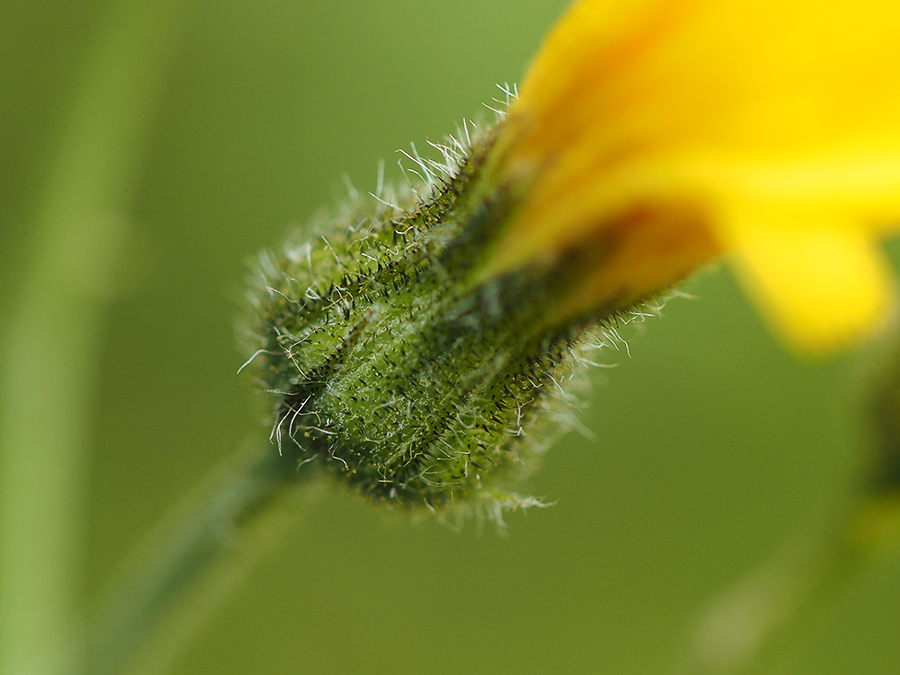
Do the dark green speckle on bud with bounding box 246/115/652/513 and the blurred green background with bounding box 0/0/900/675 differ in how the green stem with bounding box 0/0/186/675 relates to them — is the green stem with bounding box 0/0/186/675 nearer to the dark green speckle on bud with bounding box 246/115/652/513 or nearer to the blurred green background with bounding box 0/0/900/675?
the dark green speckle on bud with bounding box 246/115/652/513

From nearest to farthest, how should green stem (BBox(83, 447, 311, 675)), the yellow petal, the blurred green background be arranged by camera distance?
the yellow petal → green stem (BBox(83, 447, 311, 675)) → the blurred green background

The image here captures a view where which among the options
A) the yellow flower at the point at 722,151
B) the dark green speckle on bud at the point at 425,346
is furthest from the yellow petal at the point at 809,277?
the dark green speckle on bud at the point at 425,346

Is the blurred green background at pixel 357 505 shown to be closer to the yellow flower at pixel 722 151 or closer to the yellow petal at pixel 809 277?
the yellow flower at pixel 722 151

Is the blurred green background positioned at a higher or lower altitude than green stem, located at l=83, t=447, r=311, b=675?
higher

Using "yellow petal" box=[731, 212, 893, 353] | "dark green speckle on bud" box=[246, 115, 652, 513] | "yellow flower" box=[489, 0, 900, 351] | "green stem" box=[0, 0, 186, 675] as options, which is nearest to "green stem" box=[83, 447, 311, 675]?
"dark green speckle on bud" box=[246, 115, 652, 513]

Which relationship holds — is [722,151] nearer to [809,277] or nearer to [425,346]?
[809,277]

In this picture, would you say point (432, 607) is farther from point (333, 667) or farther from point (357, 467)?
point (357, 467)
